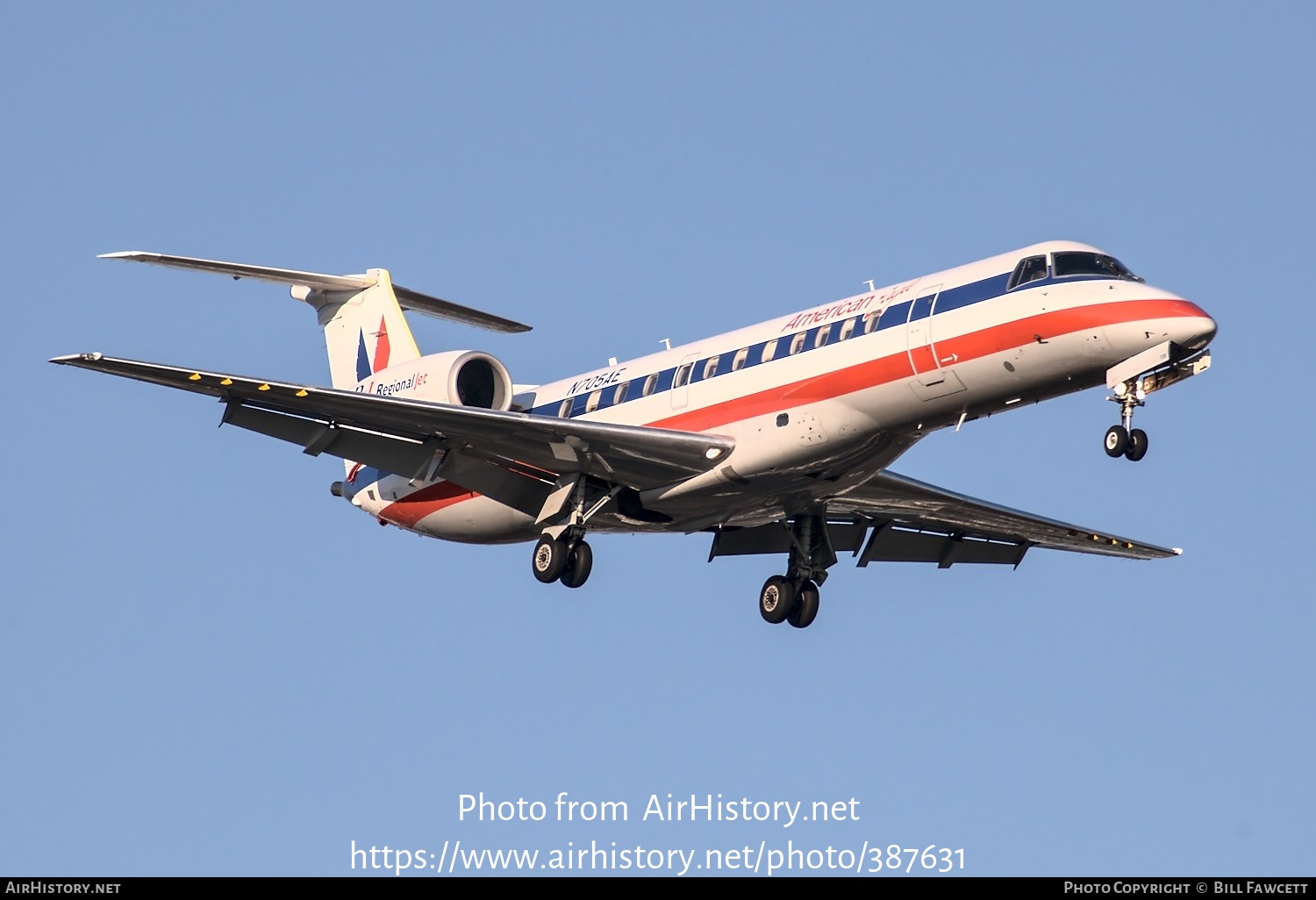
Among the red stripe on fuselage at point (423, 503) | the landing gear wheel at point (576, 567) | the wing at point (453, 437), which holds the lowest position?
the landing gear wheel at point (576, 567)

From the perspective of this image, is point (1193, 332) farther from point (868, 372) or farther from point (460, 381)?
point (460, 381)

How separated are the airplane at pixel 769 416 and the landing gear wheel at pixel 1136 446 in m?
0.02

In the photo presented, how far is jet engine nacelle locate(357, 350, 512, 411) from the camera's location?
84.1 feet

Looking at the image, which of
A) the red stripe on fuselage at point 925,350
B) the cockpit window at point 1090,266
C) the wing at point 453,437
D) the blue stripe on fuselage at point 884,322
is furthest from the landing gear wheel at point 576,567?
the cockpit window at point 1090,266

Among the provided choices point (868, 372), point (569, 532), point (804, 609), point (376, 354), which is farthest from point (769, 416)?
point (376, 354)

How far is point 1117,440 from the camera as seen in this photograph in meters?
20.8

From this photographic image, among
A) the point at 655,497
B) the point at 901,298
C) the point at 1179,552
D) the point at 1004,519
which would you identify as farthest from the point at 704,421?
the point at 1179,552

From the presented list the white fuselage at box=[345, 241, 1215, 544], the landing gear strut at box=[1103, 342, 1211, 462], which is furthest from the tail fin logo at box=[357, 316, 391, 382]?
the landing gear strut at box=[1103, 342, 1211, 462]

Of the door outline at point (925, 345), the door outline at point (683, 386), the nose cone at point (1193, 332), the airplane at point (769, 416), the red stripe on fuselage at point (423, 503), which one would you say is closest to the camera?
the nose cone at point (1193, 332)

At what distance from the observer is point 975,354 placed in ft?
71.7

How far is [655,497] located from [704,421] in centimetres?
123

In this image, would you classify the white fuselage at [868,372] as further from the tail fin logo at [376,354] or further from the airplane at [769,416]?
the tail fin logo at [376,354]

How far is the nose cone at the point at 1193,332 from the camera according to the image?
20.7 m

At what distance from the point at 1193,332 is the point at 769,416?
520 cm
